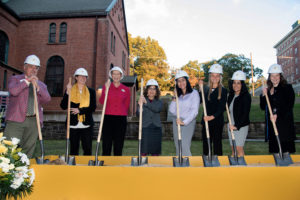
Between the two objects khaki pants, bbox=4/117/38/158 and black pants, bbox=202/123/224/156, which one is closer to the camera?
khaki pants, bbox=4/117/38/158

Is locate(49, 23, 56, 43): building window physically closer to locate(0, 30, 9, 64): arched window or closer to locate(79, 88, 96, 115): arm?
locate(0, 30, 9, 64): arched window

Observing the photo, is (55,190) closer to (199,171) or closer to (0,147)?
(0,147)

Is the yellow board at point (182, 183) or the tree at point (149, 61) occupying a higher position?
the tree at point (149, 61)

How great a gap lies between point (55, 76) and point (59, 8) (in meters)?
5.95

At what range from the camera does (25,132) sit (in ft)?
11.1

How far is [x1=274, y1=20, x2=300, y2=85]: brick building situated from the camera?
45531 millimetres

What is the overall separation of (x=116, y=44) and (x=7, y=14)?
340 inches

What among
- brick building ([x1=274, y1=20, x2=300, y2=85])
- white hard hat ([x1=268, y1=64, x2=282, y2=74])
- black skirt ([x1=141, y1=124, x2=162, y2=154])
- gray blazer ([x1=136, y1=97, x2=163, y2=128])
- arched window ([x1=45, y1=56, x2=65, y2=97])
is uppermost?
brick building ([x1=274, y1=20, x2=300, y2=85])

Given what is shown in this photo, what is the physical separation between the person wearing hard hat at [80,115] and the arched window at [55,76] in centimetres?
1405

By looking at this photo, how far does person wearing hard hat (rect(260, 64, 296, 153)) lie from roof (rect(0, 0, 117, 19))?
1596 centimetres

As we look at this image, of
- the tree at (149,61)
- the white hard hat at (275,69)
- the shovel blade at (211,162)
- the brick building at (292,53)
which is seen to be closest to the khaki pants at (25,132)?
the shovel blade at (211,162)

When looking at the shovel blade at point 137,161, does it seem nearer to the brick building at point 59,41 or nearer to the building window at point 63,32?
the brick building at point 59,41

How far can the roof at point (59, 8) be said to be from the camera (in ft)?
56.9

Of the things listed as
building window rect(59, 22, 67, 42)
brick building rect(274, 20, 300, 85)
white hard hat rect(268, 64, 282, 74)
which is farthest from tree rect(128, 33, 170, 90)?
white hard hat rect(268, 64, 282, 74)
